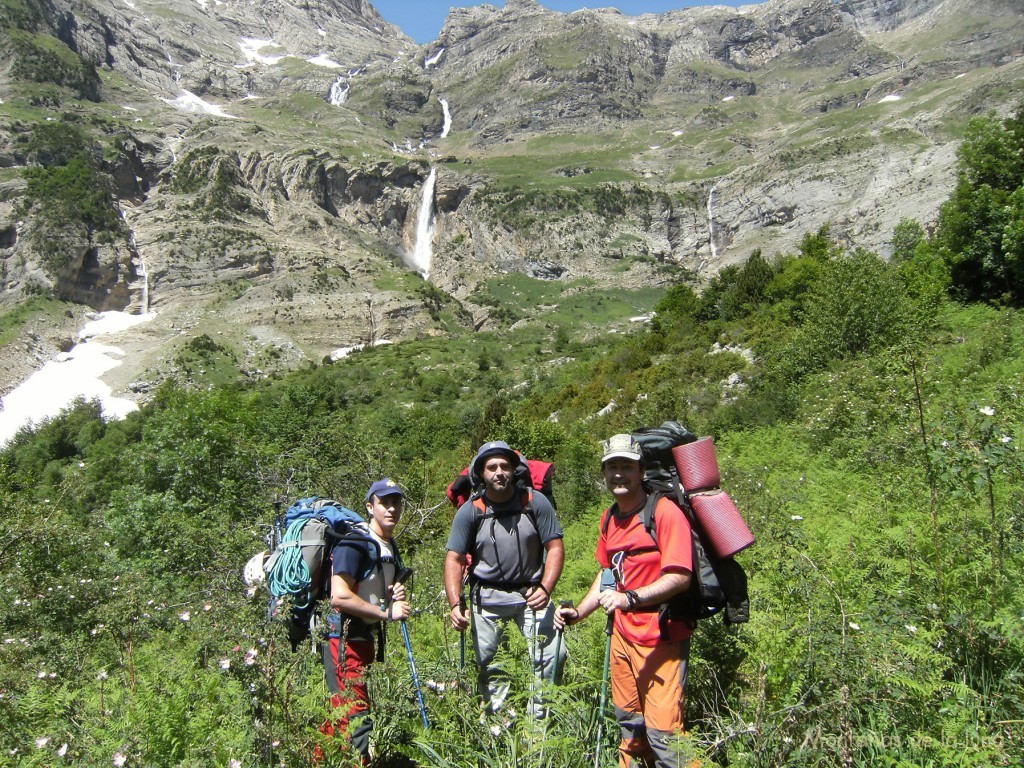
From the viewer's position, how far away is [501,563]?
3400 millimetres

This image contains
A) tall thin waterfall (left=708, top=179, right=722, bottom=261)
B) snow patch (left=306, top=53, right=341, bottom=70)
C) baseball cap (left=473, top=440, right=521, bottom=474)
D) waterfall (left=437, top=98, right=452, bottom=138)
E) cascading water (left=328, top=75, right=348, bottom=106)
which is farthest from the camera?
snow patch (left=306, top=53, right=341, bottom=70)

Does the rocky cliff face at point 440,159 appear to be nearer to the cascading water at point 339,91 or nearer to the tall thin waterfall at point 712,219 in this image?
the tall thin waterfall at point 712,219

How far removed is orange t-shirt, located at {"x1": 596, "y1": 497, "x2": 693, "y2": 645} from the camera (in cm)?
269

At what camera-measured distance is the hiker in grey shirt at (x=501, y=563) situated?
3.31 m

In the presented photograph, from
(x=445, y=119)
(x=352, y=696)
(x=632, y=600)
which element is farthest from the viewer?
(x=445, y=119)

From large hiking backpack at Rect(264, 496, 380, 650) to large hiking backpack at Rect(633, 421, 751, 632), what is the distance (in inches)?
66.7

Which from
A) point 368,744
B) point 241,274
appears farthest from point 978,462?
point 241,274

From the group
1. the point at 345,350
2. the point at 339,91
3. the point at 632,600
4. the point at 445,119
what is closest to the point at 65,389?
the point at 345,350

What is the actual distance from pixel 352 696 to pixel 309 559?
2.50 feet

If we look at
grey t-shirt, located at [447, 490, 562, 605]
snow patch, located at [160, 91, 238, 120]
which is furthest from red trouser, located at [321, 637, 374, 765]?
snow patch, located at [160, 91, 238, 120]

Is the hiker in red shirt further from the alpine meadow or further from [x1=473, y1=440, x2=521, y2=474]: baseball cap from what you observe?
[x1=473, y1=440, x2=521, y2=474]: baseball cap

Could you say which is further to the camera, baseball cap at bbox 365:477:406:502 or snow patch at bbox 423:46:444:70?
snow patch at bbox 423:46:444:70

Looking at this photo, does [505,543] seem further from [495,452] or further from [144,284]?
[144,284]

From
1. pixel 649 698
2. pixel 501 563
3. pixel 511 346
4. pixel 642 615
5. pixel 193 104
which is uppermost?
pixel 193 104
